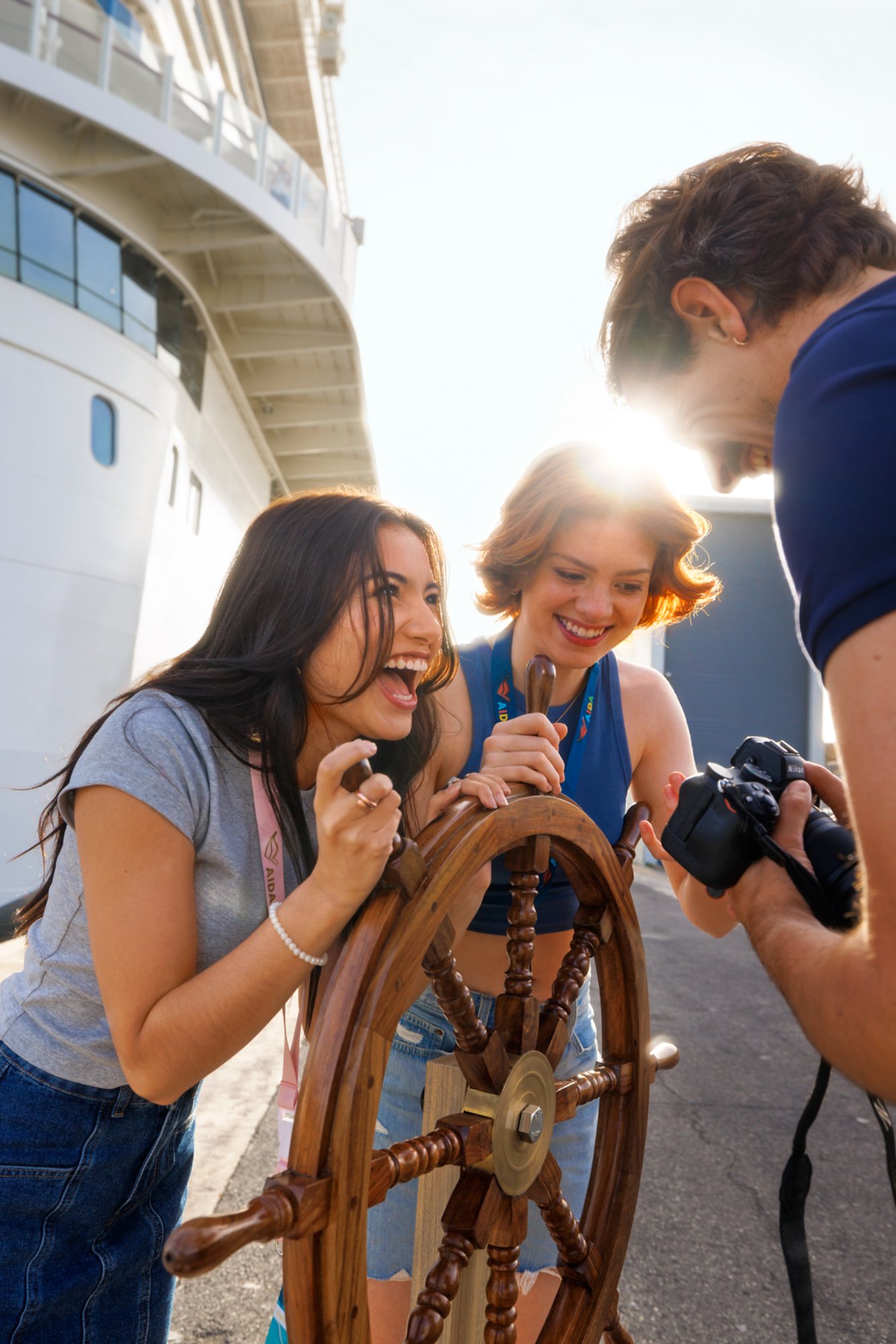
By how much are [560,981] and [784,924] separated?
587mm

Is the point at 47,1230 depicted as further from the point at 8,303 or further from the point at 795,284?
the point at 8,303

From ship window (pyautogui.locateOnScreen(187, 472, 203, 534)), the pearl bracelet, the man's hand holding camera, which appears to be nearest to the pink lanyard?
the pearl bracelet

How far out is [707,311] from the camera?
105 cm

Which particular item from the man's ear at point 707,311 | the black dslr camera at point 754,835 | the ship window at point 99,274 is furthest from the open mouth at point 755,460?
the ship window at point 99,274

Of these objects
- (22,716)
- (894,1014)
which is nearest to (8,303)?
(22,716)

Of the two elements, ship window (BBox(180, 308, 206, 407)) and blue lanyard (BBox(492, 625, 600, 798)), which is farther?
ship window (BBox(180, 308, 206, 407))

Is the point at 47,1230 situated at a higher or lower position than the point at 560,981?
lower

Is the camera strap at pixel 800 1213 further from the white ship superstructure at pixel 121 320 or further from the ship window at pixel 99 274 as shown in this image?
the ship window at pixel 99 274

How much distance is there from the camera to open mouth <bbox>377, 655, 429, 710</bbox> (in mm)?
1294

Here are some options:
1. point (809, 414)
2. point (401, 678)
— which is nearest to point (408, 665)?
point (401, 678)

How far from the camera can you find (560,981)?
1.28 meters

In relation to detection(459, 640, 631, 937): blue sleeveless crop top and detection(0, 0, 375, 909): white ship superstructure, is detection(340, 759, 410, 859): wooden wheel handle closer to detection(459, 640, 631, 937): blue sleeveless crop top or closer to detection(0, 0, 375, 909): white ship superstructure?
detection(459, 640, 631, 937): blue sleeveless crop top

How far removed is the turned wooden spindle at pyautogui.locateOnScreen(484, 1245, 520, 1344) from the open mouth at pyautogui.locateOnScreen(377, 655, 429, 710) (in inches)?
28.2

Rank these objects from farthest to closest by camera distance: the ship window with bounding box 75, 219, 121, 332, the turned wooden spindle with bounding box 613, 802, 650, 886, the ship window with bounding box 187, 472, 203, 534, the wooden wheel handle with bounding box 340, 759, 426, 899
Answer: the ship window with bounding box 187, 472, 203, 534
the ship window with bounding box 75, 219, 121, 332
the turned wooden spindle with bounding box 613, 802, 650, 886
the wooden wheel handle with bounding box 340, 759, 426, 899
